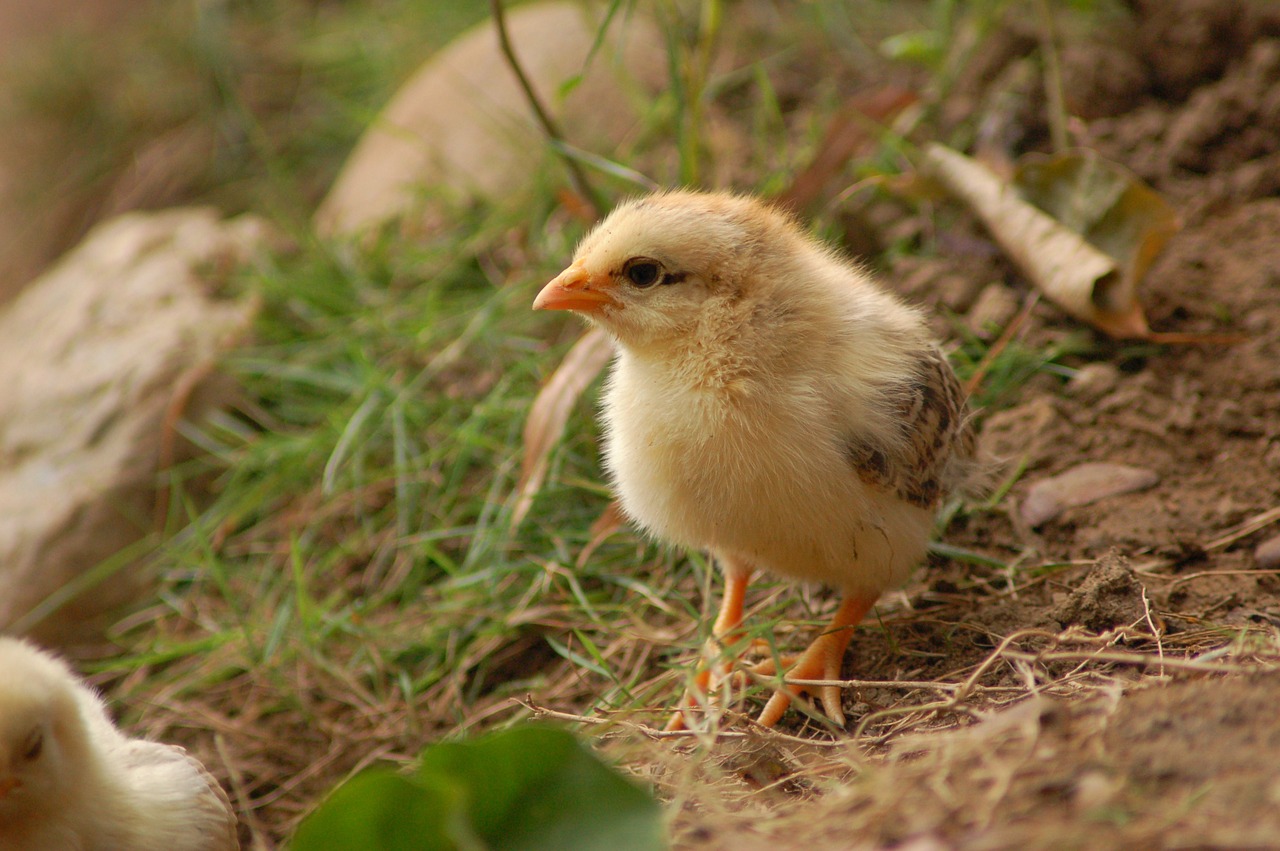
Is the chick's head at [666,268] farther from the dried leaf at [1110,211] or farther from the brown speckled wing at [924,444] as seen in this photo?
the dried leaf at [1110,211]

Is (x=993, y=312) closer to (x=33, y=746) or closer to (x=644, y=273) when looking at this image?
(x=644, y=273)

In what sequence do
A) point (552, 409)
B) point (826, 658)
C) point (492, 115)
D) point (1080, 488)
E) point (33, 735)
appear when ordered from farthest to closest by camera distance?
1. point (492, 115)
2. point (552, 409)
3. point (1080, 488)
4. point (826, 658)
5. point (33, 735)

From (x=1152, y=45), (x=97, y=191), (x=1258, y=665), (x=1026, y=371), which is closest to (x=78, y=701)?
(x=1258, y=665)

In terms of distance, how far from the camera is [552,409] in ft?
11.5

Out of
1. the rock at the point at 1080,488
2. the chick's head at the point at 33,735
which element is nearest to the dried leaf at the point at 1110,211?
the rock at the point at 1080,488

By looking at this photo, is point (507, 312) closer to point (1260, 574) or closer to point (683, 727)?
point (683, 727)

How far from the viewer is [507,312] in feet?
14.0

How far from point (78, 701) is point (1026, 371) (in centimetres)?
296

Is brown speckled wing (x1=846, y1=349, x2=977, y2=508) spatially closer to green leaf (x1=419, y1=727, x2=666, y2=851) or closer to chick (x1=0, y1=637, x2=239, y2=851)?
green leaf (x1=419, y1=727, x2=666, y2=851)

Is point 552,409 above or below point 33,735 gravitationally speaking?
above

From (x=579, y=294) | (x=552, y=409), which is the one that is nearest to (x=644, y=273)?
(x=579, y=294)

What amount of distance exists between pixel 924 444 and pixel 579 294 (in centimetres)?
97

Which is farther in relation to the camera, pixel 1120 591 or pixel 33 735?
pixel 1120 591

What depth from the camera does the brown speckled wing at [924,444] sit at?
251 centimetres
